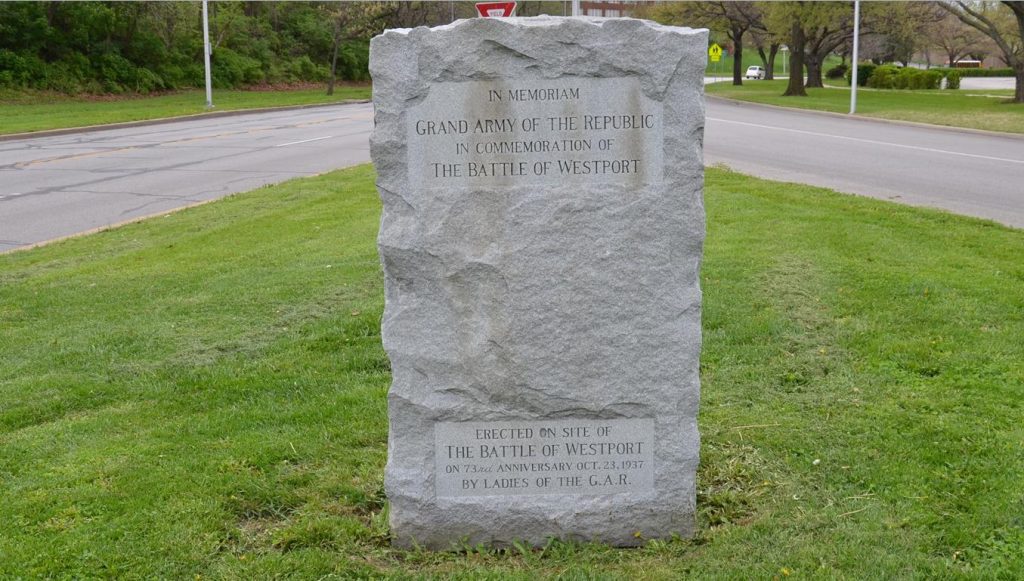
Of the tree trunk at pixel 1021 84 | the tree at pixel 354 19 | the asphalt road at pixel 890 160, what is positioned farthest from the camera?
the tree at pixel 354 19

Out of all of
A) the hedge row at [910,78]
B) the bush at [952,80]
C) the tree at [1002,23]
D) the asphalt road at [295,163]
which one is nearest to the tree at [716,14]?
the hedge row at [910,78]

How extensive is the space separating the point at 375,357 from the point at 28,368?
7.04ft

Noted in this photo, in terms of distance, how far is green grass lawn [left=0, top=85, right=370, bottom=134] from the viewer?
28625 millimetres

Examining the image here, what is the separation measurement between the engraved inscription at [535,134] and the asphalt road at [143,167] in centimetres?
841

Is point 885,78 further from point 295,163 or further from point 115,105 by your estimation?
point 295,163

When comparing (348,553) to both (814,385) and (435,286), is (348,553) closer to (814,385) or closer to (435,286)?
(435,286)

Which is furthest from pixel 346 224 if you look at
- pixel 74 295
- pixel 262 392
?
pixel 262 392

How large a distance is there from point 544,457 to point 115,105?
36.7 m

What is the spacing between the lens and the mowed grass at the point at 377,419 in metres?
4.00

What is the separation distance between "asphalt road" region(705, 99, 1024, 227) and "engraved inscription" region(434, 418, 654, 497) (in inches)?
327

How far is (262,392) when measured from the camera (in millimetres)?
5793

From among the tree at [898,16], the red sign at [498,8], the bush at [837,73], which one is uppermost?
the tree at [898,16]

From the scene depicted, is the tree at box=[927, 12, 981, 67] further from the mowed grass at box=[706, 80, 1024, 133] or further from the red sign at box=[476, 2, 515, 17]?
the red sign at box=[476, 2, 515, 17]

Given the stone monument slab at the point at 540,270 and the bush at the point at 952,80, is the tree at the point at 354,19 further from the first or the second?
the stone monument slab at the point at 540,270
